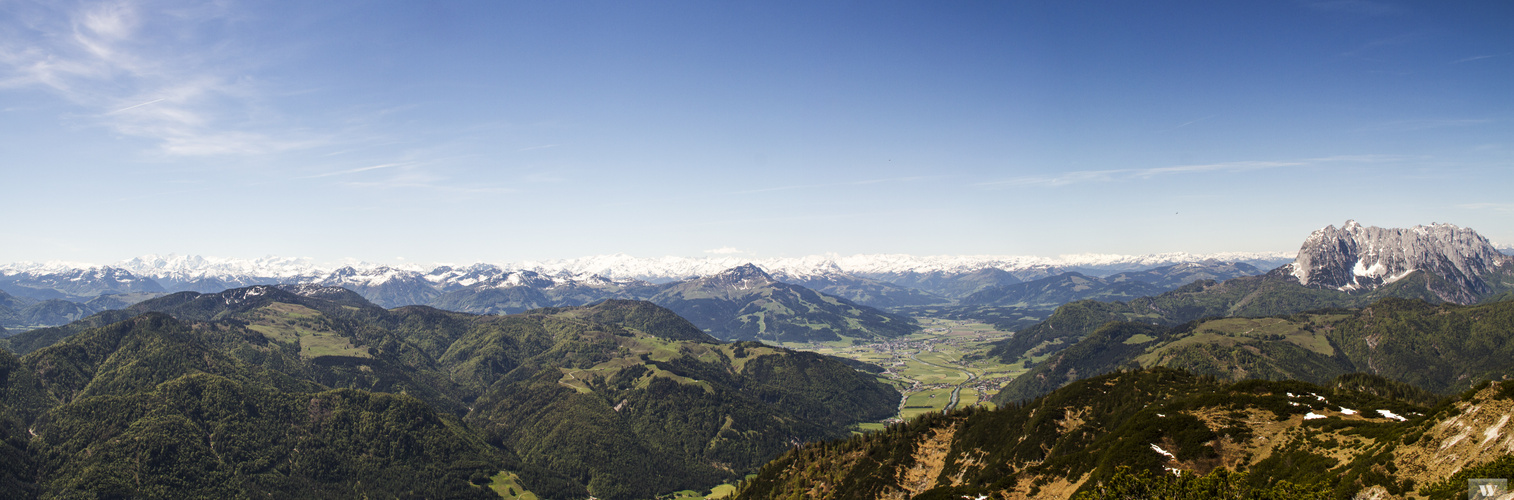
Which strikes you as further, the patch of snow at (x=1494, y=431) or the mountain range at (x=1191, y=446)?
the mountain range at (x=1191, y=446)

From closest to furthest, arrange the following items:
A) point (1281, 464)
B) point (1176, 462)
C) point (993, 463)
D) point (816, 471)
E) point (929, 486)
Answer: point (1281, 464), point (1176, 462), point (993, 463), point (929, 486), point (816, 471)

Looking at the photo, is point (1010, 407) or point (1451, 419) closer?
point (1451, 419)

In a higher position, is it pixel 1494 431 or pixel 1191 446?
pixel 1494 431

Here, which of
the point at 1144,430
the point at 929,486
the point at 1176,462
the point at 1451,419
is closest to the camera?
the point at 1451,419

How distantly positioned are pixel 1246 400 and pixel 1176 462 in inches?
1030

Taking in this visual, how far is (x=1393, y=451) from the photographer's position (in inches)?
2628

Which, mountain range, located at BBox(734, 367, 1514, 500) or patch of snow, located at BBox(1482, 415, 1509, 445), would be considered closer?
patch of snow, located at BBox(1482, 415, 1509, 445)

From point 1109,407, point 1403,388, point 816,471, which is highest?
point 1109,407

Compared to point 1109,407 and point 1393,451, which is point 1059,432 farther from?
point 1393,451

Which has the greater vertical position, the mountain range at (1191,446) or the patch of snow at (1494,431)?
the patch of snow at (1494,431)

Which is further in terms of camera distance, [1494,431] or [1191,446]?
[1191,446]

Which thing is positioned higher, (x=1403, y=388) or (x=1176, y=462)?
(x=1176, y=462)

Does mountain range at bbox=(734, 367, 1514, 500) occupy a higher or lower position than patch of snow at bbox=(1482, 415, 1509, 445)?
lower

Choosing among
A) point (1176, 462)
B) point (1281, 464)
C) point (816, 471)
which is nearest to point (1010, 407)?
point (816, 471)
